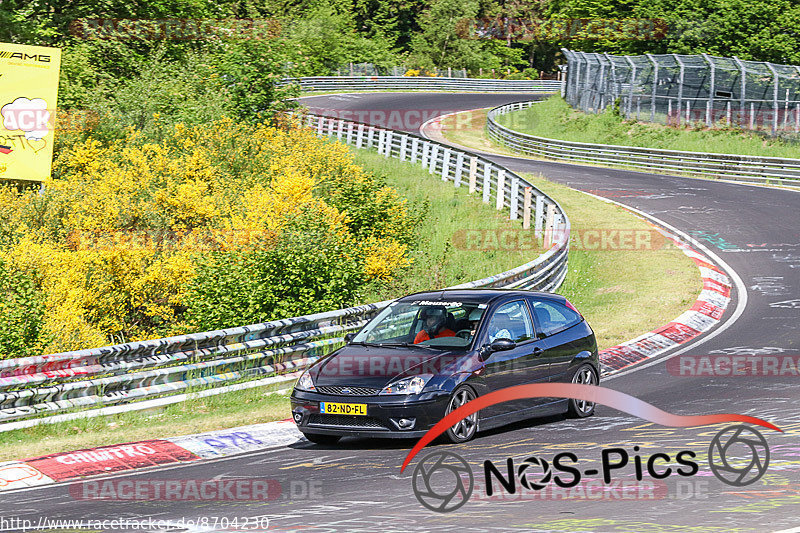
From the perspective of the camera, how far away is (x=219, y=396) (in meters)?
12.6

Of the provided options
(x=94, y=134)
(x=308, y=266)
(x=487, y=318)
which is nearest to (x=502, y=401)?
(x=487, y=318)

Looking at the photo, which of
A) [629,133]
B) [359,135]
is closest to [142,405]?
[359,135]

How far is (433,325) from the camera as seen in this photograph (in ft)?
35.8

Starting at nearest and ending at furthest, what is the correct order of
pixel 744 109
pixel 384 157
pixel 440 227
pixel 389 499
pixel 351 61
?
1. pixel 389 499
2. pixel 440 227
3. pixel 384 157
4. pixel 744 109
5. pixel 351 61

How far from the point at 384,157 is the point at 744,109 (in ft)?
54.2

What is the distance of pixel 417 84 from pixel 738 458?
221ft

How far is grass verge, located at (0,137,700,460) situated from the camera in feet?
36.8

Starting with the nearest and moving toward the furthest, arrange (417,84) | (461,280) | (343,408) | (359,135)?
(343,408) < (461,280) < (359,135) < (417,84)

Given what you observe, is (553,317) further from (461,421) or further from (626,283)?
(626,283)

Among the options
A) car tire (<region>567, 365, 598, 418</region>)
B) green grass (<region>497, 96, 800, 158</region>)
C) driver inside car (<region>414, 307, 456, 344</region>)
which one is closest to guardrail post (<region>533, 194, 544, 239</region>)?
car tire (<region>567, 365, 598, 418</region>)

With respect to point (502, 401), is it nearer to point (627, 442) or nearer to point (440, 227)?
point (627, 442)

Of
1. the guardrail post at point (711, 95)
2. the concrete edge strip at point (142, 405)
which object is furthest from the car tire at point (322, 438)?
the guardrail post at point (711, 95)

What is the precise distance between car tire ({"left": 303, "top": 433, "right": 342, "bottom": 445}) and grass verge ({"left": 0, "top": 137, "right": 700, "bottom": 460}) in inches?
53.6

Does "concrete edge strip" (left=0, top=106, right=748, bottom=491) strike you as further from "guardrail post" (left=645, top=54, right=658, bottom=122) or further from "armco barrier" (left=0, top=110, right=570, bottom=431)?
"guardrail post" (left=645, top=54, right=658, bottom=122)
